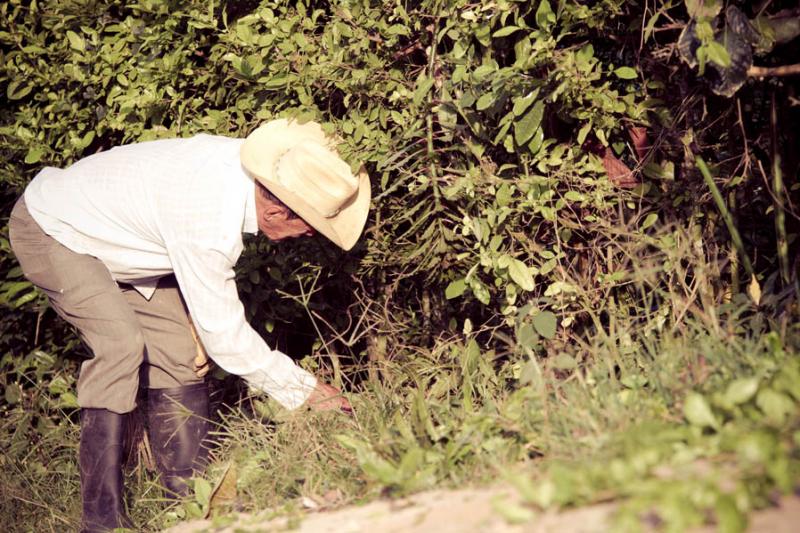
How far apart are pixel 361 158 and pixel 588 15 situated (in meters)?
1.08

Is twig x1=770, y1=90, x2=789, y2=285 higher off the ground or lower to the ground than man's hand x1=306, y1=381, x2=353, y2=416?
→ higher

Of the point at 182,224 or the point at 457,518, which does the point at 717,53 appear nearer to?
the point at 457,518

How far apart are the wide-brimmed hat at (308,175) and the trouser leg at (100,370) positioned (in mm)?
853

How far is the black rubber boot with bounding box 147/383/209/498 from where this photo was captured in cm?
391

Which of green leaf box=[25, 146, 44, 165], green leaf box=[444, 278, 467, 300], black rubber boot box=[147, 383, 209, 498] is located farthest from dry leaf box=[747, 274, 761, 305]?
green leaf box=[25, 146, 44, 165]

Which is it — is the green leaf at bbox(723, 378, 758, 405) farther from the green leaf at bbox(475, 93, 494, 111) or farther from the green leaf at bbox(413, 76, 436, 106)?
the green leaf at bbox(413, 76, 436, 106)

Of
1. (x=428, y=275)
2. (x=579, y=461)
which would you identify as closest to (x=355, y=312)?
(x=428, y=275)

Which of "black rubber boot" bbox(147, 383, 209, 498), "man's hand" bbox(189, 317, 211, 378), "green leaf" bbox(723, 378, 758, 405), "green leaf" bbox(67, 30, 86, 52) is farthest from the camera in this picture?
"green leaf" bbox(67, 30, 86, 52)

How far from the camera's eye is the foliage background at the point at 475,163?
316 cm

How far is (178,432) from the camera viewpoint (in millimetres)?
3949

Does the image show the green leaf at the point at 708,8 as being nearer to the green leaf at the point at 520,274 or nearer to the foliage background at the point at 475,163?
the foliage background at the point at 475,163

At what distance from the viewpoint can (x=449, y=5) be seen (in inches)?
131

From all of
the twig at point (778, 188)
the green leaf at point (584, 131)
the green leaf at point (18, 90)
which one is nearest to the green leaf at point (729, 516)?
the twig at point (778, 188)

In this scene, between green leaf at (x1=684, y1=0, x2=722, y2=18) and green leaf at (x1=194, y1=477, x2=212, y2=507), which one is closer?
green leaf at (x1=684, y1=0, x2=722, y2=18)
